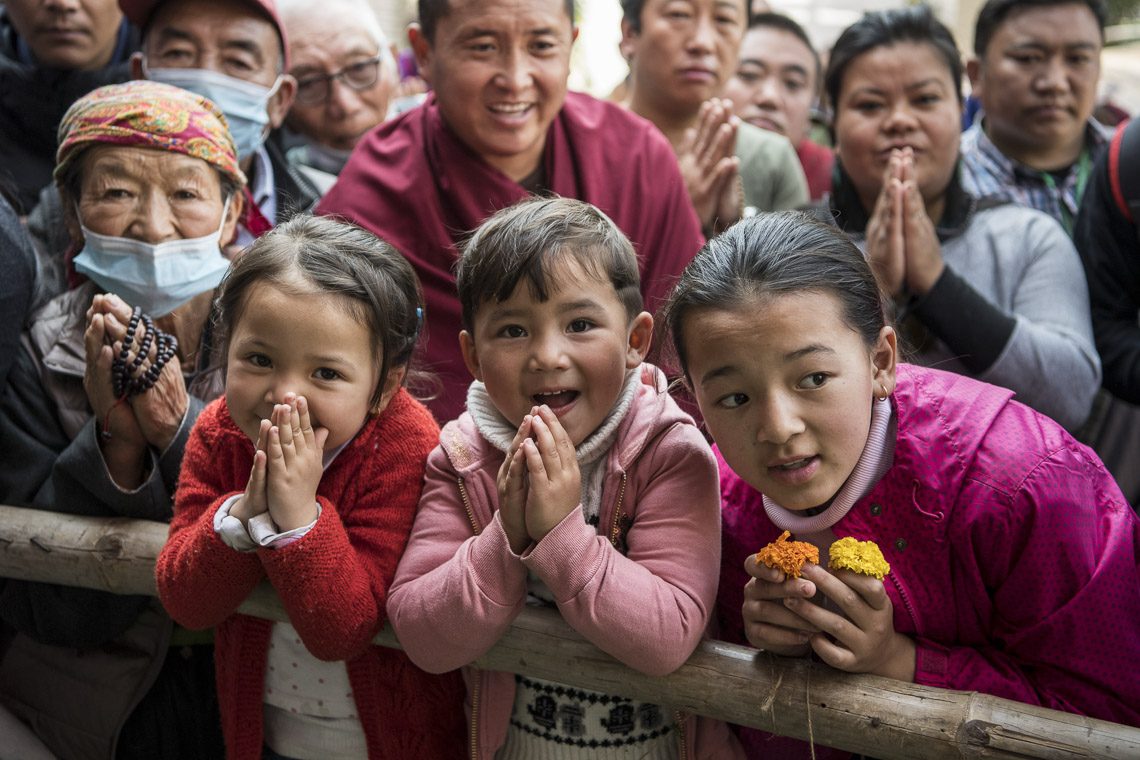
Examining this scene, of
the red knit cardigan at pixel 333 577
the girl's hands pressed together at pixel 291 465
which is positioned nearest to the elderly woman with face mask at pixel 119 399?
the red knit cardigan at pixel 333 577

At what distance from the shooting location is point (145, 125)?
254cm

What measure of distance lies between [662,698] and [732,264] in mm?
717

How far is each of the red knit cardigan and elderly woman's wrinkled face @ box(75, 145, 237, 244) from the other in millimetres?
597

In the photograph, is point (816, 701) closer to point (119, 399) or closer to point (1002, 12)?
point (119, 399)

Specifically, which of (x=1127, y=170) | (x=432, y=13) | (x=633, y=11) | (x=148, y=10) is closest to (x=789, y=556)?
(x=1127, y=170)

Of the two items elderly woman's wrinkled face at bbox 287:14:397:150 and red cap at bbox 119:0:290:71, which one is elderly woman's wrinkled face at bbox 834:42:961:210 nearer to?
red cap at bbox 119:0:290:71

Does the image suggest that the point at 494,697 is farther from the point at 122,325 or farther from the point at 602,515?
the point at 122,325

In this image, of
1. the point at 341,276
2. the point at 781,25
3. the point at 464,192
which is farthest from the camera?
the point at 781,25

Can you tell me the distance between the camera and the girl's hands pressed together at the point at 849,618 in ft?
5.50

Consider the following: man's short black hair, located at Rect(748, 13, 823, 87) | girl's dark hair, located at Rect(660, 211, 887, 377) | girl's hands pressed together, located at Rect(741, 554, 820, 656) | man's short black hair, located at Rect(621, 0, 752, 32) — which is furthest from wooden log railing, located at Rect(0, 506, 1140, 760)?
man's short black hair, located at Rect(748, 13, 823, 87)

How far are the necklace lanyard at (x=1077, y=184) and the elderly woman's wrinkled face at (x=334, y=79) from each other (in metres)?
2.40

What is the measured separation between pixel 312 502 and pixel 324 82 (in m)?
2.58

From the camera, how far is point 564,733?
6.49ft

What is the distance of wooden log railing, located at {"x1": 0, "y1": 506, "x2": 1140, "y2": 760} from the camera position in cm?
156
